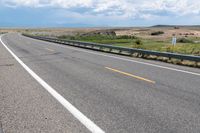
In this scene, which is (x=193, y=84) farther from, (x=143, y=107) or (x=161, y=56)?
(x=161, y=56)

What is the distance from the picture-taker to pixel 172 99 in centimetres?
796

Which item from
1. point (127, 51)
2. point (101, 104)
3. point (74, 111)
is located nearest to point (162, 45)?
point (127, 51)

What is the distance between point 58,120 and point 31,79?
5600 millimetres

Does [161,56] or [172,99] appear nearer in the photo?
[172,99]

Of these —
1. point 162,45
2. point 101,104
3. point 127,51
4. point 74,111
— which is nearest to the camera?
point 74,111

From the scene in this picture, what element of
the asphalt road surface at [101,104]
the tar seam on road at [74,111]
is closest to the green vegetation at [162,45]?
the asphalt road surface at [101,104]

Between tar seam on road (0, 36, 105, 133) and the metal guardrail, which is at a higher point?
tar seam on road (0, 36, 105, 133)

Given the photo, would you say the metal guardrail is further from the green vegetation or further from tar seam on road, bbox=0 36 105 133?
tar seam on road, bbox=0 36 105 133

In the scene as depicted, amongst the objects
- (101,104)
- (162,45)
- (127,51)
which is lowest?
(162,45)

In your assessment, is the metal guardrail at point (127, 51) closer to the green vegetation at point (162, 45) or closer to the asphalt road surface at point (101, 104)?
the green vegetation at point (162, 45)

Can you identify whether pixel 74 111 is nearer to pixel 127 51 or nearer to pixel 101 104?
pixel 101 104

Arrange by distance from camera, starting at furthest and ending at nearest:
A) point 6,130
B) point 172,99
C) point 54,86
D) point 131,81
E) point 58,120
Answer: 1. point 131,81
2. point 54,86
3. point 172,99
4. point 58,120
5. point 6,130

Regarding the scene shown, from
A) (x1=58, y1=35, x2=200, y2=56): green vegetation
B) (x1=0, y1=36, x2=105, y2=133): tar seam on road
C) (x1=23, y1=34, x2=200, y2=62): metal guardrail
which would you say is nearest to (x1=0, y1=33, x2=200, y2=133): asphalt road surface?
(x1=0, y1=36, x2=105, y2=133): tar seam on road

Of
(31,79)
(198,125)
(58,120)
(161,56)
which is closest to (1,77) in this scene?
(31,79)
